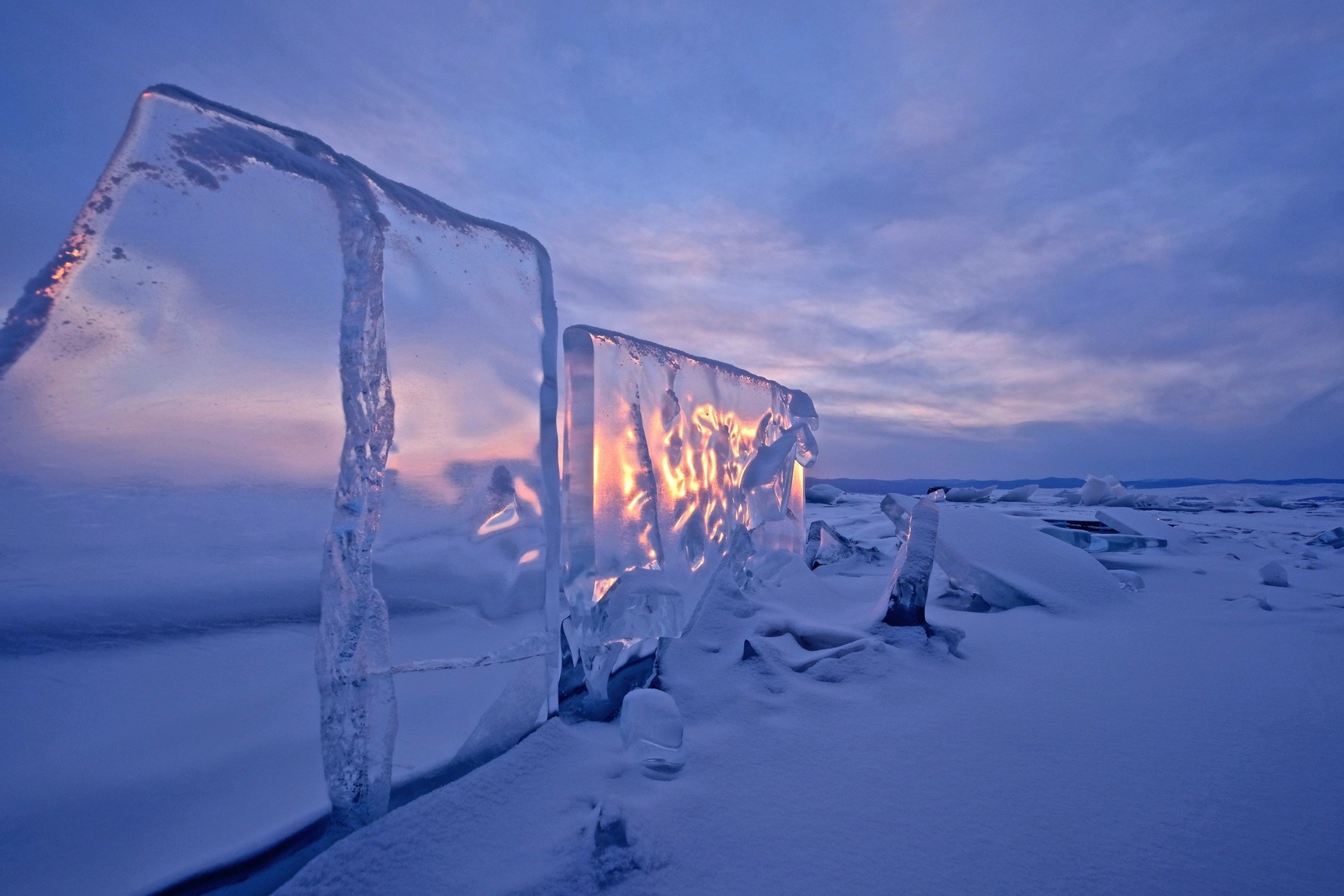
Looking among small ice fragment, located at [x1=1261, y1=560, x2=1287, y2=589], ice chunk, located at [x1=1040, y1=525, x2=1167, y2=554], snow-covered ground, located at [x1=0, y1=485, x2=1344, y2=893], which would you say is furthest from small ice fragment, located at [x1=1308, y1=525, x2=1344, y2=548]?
snow-covered ground, located at [x1=0, y1=485, x2=1344, y2=893]

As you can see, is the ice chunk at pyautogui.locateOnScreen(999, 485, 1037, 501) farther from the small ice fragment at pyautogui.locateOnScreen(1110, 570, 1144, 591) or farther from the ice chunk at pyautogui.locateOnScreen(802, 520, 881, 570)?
the small ice fragment at pyautogui.locateOnScreen(1110, 570, 1144, 591)

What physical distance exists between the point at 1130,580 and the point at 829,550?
143 cm

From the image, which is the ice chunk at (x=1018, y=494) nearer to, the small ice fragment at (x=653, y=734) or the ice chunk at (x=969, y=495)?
the ice chunk at (x=969, y=495)

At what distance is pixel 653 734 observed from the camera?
1146mm

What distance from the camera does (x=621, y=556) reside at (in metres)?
1.74

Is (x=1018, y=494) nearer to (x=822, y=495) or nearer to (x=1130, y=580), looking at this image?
(x=822, y=495)

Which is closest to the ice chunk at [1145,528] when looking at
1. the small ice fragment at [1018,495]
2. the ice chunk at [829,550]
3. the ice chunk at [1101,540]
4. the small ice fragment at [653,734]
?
the ice chunk at [1101,540]

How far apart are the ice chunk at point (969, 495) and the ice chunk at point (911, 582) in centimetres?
600

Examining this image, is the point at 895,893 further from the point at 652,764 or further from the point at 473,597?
the point at 473,597

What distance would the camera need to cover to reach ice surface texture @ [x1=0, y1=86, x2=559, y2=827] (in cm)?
76

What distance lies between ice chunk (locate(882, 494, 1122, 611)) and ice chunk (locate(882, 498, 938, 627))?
1.01ft

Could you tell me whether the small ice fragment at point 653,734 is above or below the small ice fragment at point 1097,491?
→ below

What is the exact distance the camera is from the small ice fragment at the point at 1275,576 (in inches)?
107

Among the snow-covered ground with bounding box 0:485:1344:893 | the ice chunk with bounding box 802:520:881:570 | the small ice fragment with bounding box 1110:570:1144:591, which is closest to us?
the snow-covered ground with bounding box 0:485:1344:893
